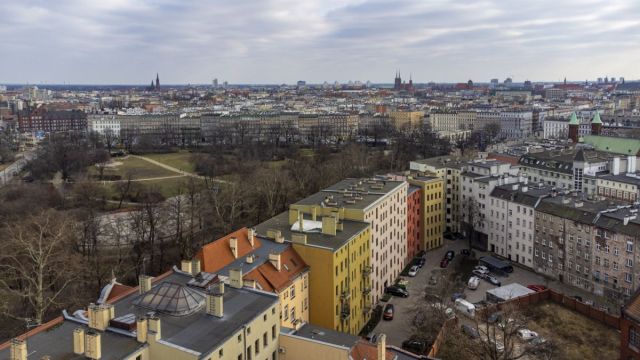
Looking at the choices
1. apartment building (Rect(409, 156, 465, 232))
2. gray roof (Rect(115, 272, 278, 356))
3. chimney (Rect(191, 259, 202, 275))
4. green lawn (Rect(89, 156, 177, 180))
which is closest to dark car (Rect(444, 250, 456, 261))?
apartment building (Rect(409, 156, 465, 232))

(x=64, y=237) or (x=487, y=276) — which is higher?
(x=64, y=237)

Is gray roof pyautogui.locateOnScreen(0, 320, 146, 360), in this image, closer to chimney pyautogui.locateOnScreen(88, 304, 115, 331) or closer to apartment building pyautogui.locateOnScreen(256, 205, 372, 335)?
chimney pyautogui.locateOnScreen(88, 304, 115, 331)

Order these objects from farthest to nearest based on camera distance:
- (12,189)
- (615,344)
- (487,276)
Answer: (12,189)
(487,276)
(615,344)

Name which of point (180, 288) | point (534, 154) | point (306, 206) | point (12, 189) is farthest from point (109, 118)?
point (180, 288)

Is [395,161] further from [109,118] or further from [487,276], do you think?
[109,118]

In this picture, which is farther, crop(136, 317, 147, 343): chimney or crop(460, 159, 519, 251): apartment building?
crop(460, 159, 519, 251): apartment building

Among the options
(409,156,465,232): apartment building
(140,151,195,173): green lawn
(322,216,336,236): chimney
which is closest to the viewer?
(322,216,336,236): chimney
